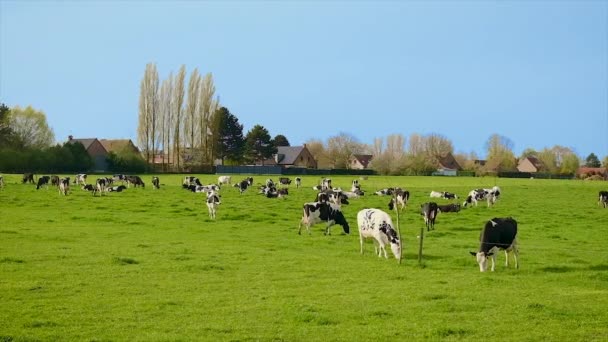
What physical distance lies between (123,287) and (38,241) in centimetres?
903

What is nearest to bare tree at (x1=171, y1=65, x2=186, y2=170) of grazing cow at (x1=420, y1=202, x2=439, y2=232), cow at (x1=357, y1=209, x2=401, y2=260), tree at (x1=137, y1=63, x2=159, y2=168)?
tree at (x1=137, y1=63, x2=159, y2=168)

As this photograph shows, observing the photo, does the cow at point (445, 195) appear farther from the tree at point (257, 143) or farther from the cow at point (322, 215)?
the tree at point (257, 143)

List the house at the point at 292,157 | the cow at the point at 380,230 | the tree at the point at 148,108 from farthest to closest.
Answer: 1. the house at the point at 292,157
2. the tree at the point at 148,108
3. the cow at the point at 380,230

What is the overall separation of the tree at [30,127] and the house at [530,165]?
108 metres

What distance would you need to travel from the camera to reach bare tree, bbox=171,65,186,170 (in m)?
102

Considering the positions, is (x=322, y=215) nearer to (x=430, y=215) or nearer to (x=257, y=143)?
(x=430, y=215)

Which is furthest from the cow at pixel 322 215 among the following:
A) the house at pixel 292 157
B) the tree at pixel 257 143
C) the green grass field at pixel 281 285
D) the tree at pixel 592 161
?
the tree at pixel 592 161

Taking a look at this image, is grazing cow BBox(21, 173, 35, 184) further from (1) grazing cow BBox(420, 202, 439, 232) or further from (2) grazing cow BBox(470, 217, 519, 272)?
(2) grazing cow BBox(470, 217, 519, 272)

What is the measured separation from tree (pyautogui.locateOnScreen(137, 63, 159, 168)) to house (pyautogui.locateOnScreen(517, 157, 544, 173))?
304ft

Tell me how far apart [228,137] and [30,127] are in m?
31.1

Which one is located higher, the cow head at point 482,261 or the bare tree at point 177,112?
the bare tree at point 177,112

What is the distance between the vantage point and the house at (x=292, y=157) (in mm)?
132500

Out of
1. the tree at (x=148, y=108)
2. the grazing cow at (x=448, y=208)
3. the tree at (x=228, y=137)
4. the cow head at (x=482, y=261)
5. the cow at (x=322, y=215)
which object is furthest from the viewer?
the tree at (x=228, y=137)

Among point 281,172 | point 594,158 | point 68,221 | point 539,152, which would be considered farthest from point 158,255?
point 594,158
